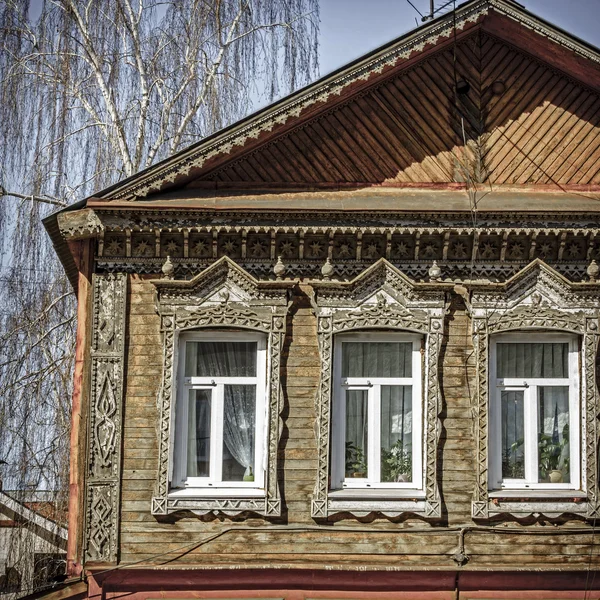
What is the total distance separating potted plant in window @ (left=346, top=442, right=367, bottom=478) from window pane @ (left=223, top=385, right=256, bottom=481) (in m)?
1.03

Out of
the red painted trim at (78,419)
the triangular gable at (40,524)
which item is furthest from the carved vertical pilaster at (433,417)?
the triangular gable at (40,524)

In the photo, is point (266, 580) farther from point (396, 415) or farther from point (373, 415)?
point (396, 415)

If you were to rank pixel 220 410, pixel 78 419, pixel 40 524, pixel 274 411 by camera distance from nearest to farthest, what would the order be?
pixel 274 411
pixel 78 419
pixel 220 410
pixel 40 524

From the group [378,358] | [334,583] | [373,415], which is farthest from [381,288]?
[334,583]

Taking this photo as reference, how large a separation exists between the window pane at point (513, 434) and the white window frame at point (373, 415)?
912 millimetres

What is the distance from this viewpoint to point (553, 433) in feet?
40.5

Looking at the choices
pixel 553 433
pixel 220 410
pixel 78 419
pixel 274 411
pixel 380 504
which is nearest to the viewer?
pixel 380 504

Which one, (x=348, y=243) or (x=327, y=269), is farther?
(x=348, y=243)

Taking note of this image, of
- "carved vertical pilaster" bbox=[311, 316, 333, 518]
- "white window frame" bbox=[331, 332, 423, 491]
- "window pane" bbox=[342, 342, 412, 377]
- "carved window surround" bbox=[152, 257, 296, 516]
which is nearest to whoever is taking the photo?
"carved vertical pilaster" bbox=[311, 316, 333, 518]

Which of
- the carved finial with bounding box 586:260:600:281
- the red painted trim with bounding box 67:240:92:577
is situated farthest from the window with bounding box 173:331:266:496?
the carved finial with bounding box 586:260:600:281

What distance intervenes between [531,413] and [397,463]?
154 centimetres

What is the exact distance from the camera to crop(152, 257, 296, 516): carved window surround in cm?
1202

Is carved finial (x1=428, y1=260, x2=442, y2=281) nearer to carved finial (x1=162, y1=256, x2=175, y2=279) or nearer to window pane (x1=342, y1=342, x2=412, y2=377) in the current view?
window pane (x1=342, y1=342, x2=412, y2=377)

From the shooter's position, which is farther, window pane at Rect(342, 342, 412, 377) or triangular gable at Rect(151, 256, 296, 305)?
window pane at Rect(342, 342, 412, 377)
